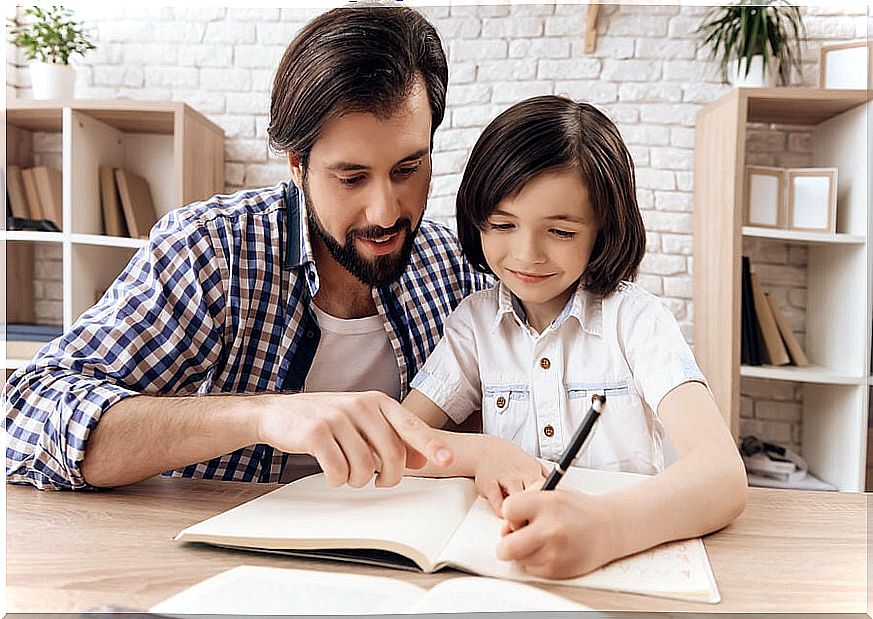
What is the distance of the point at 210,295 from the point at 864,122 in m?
1.85

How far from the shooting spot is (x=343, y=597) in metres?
0.52

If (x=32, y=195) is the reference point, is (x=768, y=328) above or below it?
below

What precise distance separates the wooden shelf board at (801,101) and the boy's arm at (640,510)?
64.9 inches

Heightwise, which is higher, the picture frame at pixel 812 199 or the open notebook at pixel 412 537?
the picture frame at pixel 812 199

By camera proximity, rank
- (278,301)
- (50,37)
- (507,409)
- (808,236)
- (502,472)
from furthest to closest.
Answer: (50,37)
(808,236)
(278,301)
(507,409)
(502,472)

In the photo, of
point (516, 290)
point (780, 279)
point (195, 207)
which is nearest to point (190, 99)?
point (195, 207)

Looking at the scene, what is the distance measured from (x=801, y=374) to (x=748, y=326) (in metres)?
0.18

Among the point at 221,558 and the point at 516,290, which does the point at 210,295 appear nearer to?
the point at 516,290

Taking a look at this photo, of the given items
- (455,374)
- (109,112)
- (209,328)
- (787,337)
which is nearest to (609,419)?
(455,374)

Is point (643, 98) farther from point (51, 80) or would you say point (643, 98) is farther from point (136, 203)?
point (51, 80)

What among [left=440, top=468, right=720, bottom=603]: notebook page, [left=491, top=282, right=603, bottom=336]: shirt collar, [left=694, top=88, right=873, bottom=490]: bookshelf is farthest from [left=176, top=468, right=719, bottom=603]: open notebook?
[left=694, top=88, right=873, bottom=490]: bookshelf

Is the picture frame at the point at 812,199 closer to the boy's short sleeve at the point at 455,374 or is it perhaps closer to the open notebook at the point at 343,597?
the boy's short sleeve at the point at 455,374

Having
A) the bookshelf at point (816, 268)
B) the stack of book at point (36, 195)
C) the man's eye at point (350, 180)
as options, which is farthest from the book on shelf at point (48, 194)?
the bookshelf at point (816, 268)

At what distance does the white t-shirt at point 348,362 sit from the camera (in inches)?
46.6
